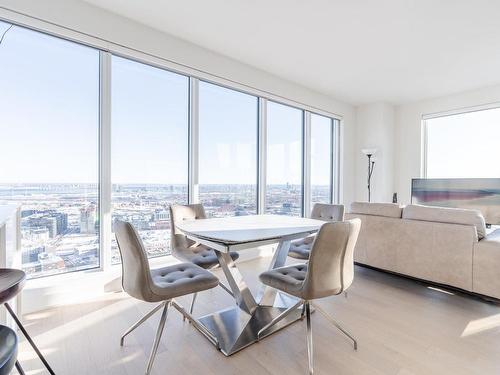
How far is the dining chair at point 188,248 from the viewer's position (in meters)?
2.32

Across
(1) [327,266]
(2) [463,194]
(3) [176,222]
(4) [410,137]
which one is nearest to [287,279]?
(1) [327,266]

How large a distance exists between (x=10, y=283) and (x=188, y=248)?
1514 millimetres

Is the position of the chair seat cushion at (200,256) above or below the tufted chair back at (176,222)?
below

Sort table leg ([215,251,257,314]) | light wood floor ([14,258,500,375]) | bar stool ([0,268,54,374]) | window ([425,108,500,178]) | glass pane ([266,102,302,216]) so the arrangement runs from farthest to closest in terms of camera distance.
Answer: window ([425,108,500,178]), glass pane ([266,102,302,216]), table leg ([215,251,257,314]), light wood floor ([14,258,500,375]), bar stool ([0,268,54,374])

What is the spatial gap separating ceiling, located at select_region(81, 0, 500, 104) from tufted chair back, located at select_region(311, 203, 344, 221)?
190 cm

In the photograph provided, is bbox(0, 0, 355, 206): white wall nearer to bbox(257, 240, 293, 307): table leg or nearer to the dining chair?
the dining chair

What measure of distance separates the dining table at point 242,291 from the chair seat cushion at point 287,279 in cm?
20

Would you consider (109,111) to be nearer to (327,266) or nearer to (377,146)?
(327,266)

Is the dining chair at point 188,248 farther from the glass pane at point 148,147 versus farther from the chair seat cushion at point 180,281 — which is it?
the glass pane at point 148,147

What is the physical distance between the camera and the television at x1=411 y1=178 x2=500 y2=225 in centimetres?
399

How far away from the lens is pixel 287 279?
1.83 meters

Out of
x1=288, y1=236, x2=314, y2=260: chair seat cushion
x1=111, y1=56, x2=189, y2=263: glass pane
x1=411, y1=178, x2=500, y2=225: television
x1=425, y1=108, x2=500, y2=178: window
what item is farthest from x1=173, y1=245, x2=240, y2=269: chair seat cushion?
x1=425, y1=108, x2=500, y2=178: window

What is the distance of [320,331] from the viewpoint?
2.05 meters

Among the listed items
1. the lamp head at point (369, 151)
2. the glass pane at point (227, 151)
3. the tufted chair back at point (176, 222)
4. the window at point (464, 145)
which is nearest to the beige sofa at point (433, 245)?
the glass pane at point (227, 151)
